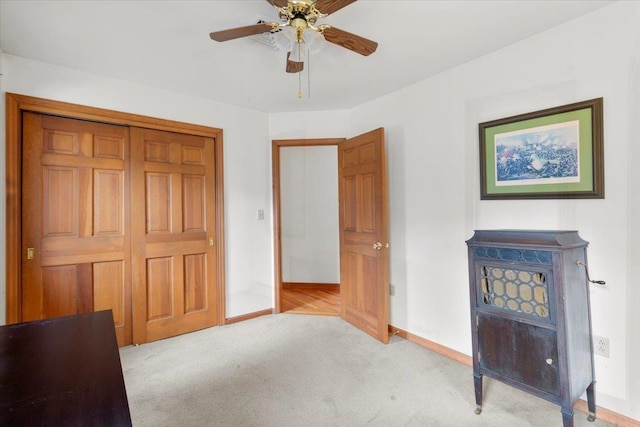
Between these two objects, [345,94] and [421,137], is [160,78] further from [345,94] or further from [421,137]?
[421,137]

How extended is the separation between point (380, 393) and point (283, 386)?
2.15 ft

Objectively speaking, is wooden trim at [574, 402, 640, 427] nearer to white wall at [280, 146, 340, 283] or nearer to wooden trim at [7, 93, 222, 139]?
white wall at [280, 146, 340, 283]

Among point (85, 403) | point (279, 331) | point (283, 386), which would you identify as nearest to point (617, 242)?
point (283, 386)

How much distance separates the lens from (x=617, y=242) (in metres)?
1.68

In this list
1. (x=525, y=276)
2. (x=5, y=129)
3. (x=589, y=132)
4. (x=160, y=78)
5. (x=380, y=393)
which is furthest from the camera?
(x=160, y=78)

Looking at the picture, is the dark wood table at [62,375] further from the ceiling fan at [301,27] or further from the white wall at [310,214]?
the white wall at [310,214]

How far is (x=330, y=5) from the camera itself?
4.52 ft

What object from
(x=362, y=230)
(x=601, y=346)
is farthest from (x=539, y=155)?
(x=362, y=230)

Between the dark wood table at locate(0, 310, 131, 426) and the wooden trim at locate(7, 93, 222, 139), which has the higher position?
the wooden trim at locate(7, 93, 222, 139)

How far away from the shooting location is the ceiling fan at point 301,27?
4.49 feet

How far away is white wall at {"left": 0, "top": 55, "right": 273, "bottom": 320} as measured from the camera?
2.64m

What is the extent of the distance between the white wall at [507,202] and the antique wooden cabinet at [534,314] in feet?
0.51

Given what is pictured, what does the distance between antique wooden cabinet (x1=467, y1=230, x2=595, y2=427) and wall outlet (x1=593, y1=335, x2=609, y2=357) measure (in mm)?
45

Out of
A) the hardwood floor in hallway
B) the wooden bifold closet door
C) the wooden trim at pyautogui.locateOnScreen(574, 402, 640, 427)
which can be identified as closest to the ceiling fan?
the wooden bifold closet door
